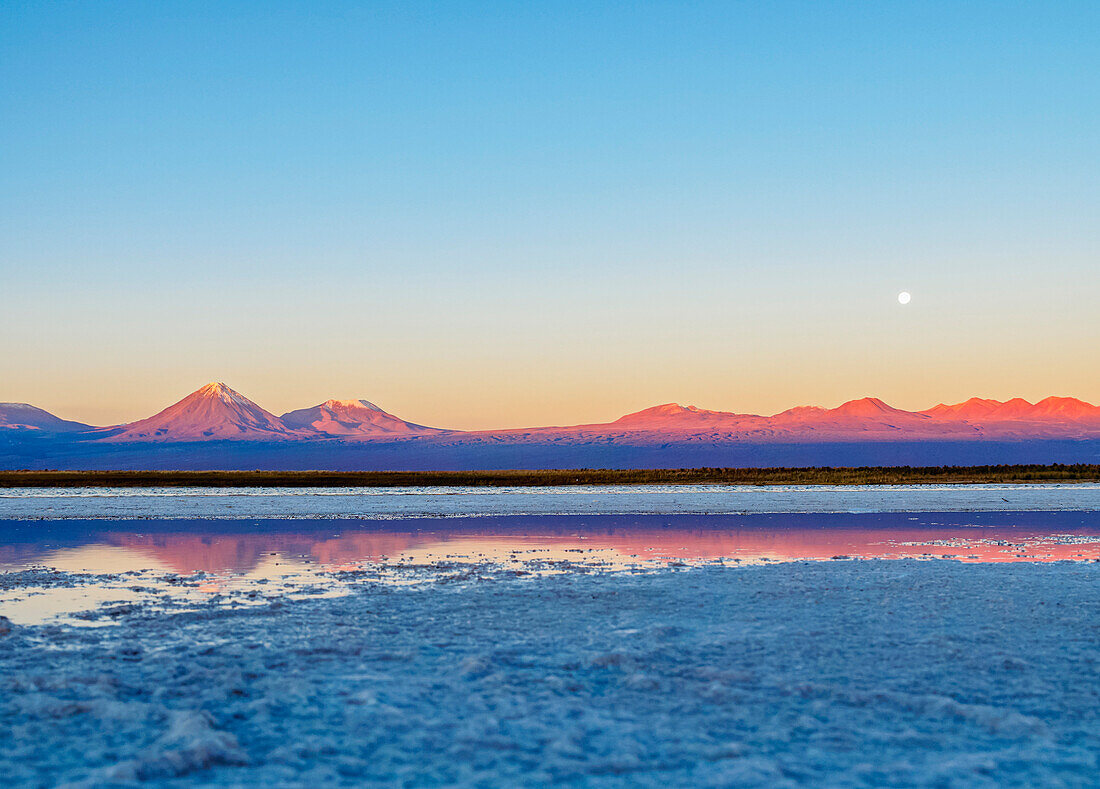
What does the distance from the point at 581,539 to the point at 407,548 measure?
171 inches

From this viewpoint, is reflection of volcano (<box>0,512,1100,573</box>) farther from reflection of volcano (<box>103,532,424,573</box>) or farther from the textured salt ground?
the textured salt ground

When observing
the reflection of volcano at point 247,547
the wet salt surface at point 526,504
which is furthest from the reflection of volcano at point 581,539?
the wet salt surface at point 526,504

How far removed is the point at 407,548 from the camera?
20.0 metres

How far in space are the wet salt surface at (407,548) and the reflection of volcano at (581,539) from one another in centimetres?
5

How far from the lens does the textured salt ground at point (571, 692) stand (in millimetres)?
6258

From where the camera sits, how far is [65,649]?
32.2 ft

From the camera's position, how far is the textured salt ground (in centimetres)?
626

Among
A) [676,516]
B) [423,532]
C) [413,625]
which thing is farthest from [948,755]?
[676,516]

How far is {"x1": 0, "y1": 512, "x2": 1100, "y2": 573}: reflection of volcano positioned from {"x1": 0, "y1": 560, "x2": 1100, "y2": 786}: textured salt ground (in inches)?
218

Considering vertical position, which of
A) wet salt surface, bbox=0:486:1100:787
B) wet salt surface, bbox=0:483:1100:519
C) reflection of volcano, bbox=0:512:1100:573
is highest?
wet salt surface, bbox=0:486:1100:787

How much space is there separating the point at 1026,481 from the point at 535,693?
6139 cm

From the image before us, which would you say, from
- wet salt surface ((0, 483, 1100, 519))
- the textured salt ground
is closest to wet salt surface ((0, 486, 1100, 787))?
the textured salt ground

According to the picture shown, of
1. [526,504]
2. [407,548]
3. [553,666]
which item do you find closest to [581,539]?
[407,548]

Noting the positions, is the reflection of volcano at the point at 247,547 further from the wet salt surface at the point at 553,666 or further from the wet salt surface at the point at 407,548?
the wet salt surface at the point at 553,666
